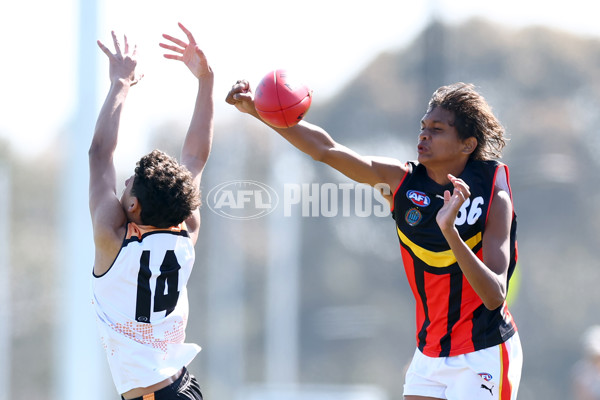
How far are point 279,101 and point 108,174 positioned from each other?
126 cm

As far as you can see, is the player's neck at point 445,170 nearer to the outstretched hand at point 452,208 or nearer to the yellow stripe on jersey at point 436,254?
the yellow stripe on jersey at point 436,254

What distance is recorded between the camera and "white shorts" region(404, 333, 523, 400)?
5273 millimetres

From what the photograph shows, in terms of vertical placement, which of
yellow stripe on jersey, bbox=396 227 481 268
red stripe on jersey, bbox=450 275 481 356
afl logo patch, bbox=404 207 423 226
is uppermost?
afl logo patch, bbox=404 207 423 226

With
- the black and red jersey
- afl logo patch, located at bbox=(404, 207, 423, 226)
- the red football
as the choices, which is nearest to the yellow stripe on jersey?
the black and red jersey

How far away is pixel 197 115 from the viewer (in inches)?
226

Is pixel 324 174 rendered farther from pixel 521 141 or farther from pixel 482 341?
pixel 482 341

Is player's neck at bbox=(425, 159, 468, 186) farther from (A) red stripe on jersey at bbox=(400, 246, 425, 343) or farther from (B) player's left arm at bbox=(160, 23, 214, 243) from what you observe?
(B) player's left arm at bbox=(160, 23, 214, 243)

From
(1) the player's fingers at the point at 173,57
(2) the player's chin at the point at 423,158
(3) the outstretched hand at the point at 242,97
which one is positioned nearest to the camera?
(2) the player's chin at the point at 423,158

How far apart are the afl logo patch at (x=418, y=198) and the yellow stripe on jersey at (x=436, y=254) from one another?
224mm

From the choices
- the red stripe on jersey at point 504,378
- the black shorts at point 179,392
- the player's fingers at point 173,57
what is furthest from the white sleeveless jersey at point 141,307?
the red stripe on jersey at point 504,378

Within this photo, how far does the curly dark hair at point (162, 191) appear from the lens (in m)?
5.00

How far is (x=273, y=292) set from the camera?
31531 millimetres

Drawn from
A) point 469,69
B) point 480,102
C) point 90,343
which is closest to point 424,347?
point 480,102

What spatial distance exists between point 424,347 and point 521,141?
86.2 ft
